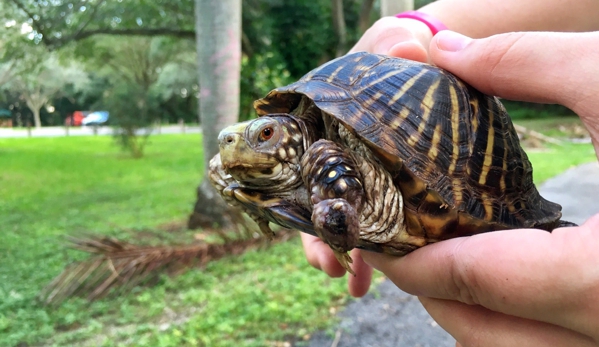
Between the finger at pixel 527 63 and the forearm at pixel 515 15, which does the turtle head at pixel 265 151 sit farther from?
the forearm at pixel 515 15

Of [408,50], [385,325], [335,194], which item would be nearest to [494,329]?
[335,194]

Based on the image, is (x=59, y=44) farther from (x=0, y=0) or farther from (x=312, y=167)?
(x=312, y=167)

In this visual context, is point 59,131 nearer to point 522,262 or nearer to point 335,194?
point 335,194

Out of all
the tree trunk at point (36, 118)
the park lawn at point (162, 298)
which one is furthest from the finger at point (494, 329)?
the tree trunk at point (36, 118)

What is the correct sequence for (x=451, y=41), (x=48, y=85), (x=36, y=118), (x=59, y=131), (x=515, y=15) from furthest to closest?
(x=59, y=131)
(x=48, y=85)
(x=36, y=118)
(x=515, y=15)
(x=451, y=41)

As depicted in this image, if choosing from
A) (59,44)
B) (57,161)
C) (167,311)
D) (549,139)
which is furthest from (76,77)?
(167,311)

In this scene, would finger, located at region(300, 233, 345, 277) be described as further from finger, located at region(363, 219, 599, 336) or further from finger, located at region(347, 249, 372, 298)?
finger, located at region(363, 219, 599, 336)

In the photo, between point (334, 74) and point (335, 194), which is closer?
point (335, 194)
